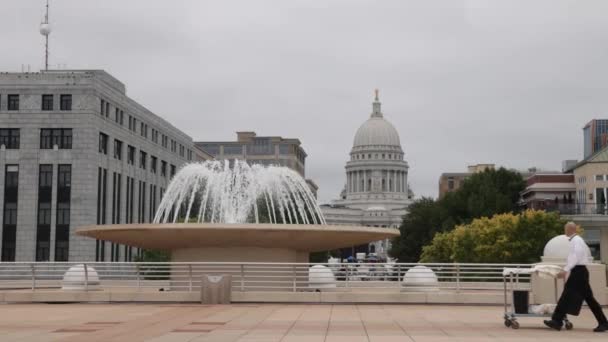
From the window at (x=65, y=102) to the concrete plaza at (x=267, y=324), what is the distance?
4654 cm

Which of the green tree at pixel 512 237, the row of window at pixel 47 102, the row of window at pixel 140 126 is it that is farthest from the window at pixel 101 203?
the green tree at pixel 512 237

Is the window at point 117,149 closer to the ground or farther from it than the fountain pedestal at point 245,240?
farther from it

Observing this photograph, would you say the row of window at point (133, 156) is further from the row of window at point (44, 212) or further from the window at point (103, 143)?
the row of window at point (44, 212)

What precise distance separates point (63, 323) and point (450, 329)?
7.57 m

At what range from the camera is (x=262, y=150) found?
16912 cm

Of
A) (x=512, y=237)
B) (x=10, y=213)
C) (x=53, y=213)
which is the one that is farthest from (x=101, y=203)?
(x=512, y=237)

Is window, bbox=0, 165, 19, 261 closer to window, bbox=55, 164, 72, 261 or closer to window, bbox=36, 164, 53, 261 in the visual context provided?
window, bbox=36, 164, 53, 261

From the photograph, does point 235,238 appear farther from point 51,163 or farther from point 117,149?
point 117,149

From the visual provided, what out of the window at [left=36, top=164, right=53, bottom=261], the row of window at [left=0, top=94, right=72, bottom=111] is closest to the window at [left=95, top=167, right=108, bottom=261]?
the window at [left=36, top=164, right=53, bottom=261]

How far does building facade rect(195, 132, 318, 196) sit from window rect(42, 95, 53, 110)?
9406cm

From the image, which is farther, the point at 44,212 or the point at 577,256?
the point at 44,212

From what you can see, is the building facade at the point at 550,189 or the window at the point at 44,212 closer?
the window at the point at 44,212

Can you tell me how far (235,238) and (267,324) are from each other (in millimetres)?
9748

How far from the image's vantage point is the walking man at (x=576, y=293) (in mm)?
15742
